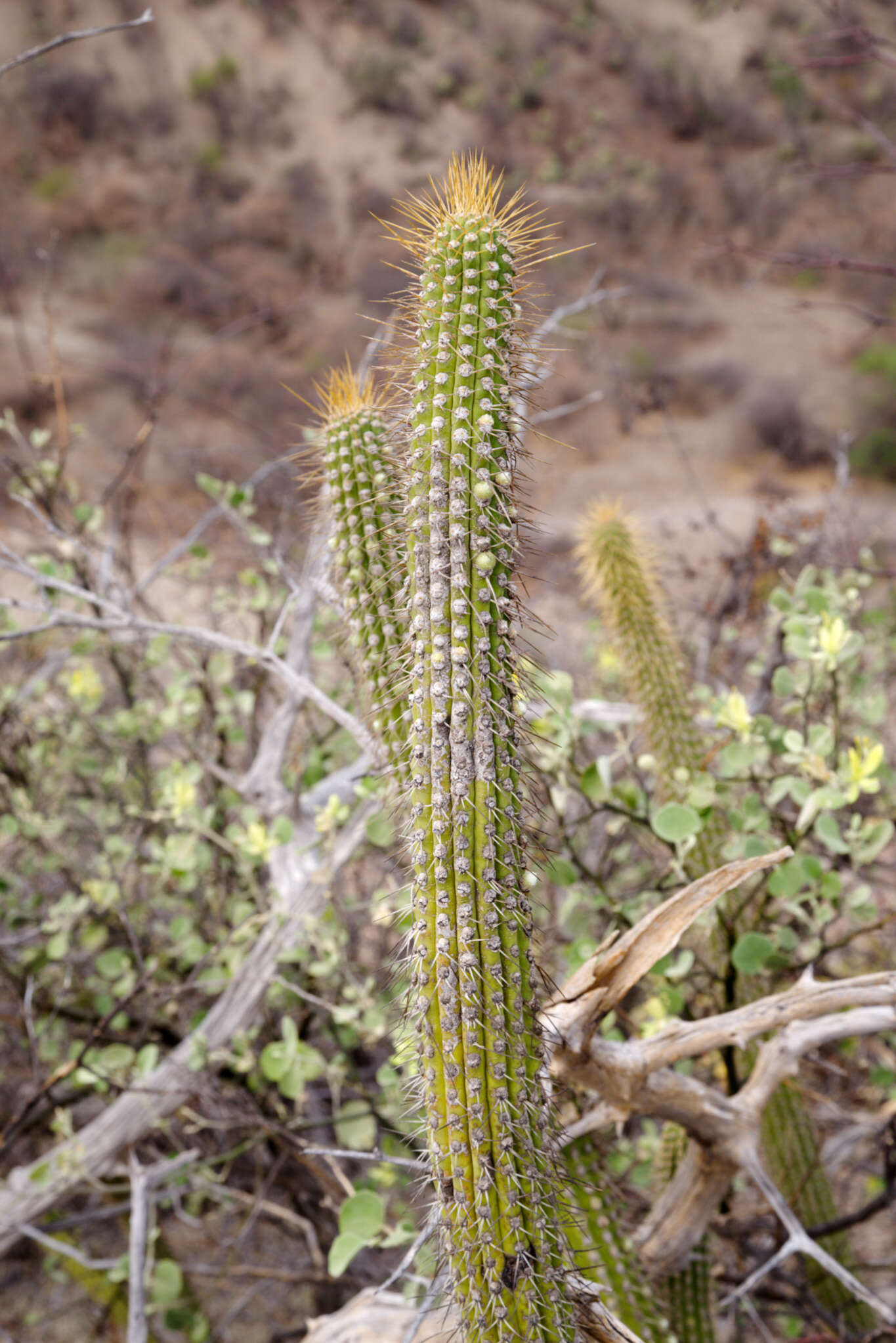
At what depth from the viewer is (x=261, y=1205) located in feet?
6.02

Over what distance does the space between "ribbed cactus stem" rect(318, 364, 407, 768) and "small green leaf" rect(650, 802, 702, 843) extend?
458 millimetres

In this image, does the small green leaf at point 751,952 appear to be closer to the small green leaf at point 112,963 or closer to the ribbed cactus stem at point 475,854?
the ribbed cactus stem at point 475,854

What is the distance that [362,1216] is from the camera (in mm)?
1128

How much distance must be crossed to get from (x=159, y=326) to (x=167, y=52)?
585 cm

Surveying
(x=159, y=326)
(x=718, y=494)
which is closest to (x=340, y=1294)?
(x=718, y=494)

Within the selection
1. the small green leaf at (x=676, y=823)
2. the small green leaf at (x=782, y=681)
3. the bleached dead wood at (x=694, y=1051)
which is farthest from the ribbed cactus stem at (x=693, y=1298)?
the small green leaf at (x=782, y=681)

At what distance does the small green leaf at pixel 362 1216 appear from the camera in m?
1.11

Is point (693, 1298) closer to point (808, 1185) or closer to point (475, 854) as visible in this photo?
point (808, 1185)

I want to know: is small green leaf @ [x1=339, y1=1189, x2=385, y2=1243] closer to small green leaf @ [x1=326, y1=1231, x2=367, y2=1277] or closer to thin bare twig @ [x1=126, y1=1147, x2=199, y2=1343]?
small green leaf @ [x1=326, y1=1231, x2=367, y2=1277]

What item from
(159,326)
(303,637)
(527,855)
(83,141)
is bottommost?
(527,855)

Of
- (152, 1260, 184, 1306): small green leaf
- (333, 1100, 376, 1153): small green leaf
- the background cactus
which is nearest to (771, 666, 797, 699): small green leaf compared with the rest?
the background cactus

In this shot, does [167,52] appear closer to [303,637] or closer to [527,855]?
[303,637]

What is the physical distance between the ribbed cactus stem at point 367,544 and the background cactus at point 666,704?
64 centimetres

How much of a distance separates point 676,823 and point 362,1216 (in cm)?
69
